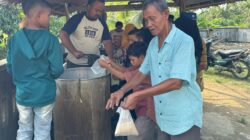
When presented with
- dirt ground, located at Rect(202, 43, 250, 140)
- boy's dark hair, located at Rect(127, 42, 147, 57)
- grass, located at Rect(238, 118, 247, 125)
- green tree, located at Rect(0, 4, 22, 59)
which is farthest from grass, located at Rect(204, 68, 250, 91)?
green tree, located at Rect(0, 4, 22, 59)

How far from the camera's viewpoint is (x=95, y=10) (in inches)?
154

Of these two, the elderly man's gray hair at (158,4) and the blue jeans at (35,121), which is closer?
the elderly man's gray hair at (158,4)

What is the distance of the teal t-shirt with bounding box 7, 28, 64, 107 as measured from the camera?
269 centimetres

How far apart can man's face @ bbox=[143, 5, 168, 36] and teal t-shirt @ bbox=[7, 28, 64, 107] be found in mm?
997

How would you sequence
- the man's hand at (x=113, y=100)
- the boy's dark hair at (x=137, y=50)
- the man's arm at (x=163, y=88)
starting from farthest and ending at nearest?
1. the boy's dark hair at (x=137, y=50)
2. the man's hand at (x=113, y=100)
3. the man's arm at (x=163, y=88)

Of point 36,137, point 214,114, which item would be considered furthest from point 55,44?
point 214,114

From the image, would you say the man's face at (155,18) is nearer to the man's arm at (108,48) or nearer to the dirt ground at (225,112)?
the man's arm at (108,48)

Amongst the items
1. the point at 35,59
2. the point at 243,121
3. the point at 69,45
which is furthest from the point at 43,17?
the point at 243,121

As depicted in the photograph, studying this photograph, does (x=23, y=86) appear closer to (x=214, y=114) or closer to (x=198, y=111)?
(x=198, y=111)

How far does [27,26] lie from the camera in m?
Answer: 2.74

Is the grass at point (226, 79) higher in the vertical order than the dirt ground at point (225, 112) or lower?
higher

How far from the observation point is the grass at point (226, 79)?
8555mm

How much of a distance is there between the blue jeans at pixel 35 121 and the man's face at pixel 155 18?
134 centimetres

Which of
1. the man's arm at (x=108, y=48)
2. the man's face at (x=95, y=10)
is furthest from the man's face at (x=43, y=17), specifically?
the man's arm at (x=108, y=48)
